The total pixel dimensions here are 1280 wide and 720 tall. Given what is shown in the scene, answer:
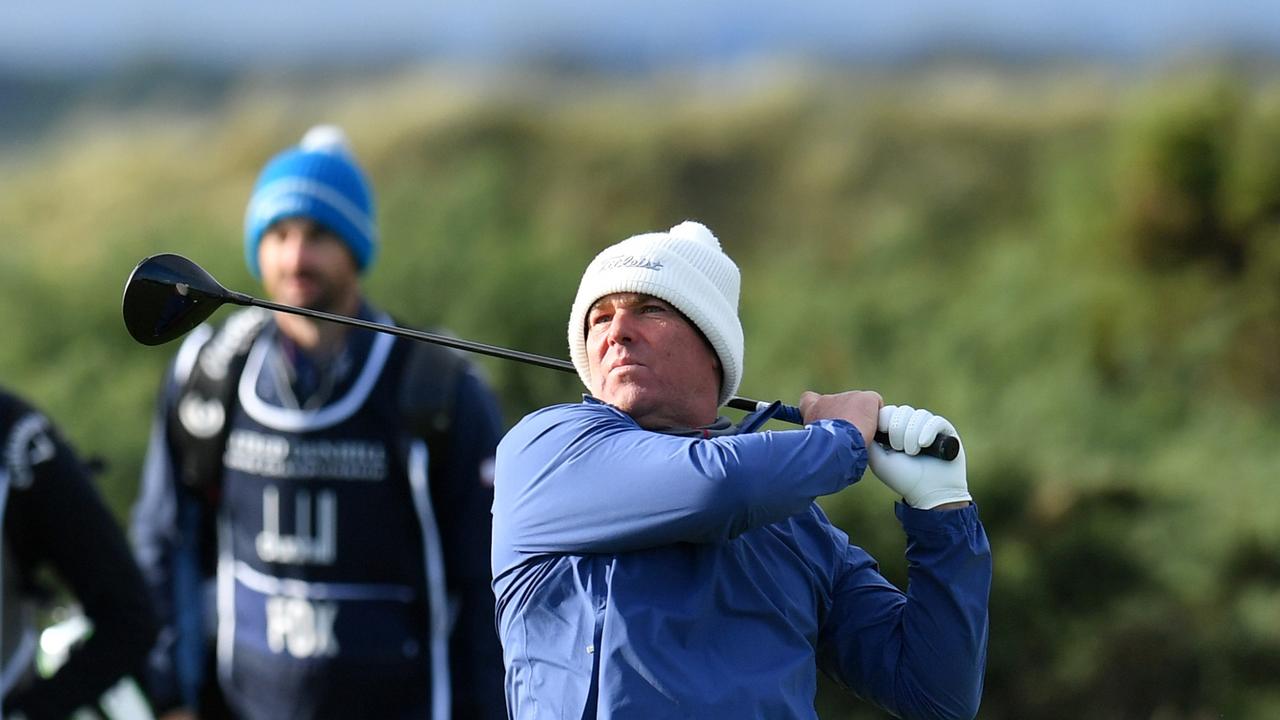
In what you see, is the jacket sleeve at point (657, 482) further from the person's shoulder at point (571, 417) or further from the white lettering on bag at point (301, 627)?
the white lettering on bag at point (301, 627)

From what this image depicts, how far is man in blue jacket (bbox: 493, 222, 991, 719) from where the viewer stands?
2.21 metres

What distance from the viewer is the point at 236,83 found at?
45.6ft

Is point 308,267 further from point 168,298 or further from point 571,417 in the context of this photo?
point 571,417

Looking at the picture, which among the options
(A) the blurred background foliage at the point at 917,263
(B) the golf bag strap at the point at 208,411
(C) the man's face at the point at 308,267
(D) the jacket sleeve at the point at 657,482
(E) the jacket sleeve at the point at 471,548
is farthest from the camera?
(A) the blurred background foliage at the point at 917,263

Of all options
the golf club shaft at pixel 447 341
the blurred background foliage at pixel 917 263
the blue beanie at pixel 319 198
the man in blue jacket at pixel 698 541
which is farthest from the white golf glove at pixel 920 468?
the blurred background foliage at pixel 917 263

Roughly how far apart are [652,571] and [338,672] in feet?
5.95

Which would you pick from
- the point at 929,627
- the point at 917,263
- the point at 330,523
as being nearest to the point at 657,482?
the point at 929,627

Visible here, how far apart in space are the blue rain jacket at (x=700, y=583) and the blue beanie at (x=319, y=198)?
6.36 feet

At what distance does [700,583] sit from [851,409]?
348mm

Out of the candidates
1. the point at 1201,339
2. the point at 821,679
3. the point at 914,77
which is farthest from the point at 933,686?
the point at 914,77

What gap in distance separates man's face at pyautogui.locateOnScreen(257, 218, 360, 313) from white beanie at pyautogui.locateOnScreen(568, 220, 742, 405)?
173 centimetres

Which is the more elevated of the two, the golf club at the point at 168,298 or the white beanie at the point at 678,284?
the white beanie at the point at 678,284

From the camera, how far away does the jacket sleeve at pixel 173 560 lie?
4.13 metres

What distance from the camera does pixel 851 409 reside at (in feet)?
7.93
